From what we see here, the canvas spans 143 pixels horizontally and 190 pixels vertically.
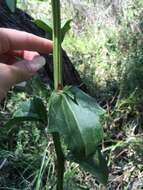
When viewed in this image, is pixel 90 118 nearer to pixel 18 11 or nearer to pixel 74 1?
pixel 18 11

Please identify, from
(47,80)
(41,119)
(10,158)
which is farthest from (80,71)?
(41,119)

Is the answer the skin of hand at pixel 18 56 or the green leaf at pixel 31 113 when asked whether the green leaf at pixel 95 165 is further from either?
the skin of hand at pixel 18 56

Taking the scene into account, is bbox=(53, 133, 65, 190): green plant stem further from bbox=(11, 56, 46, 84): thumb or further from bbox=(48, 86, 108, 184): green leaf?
bbox=(11, 56, 46, 84): thumb

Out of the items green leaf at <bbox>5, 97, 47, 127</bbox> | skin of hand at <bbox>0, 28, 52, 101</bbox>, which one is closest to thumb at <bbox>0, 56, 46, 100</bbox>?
skin of hand at <bbox>0, 28, 52, 101</bbox>

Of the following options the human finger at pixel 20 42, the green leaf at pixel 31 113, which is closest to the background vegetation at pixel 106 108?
the human finger at pixel 20 42

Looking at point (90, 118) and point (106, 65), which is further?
point (106, 65)

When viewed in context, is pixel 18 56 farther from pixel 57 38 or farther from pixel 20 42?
pixel 57 38
